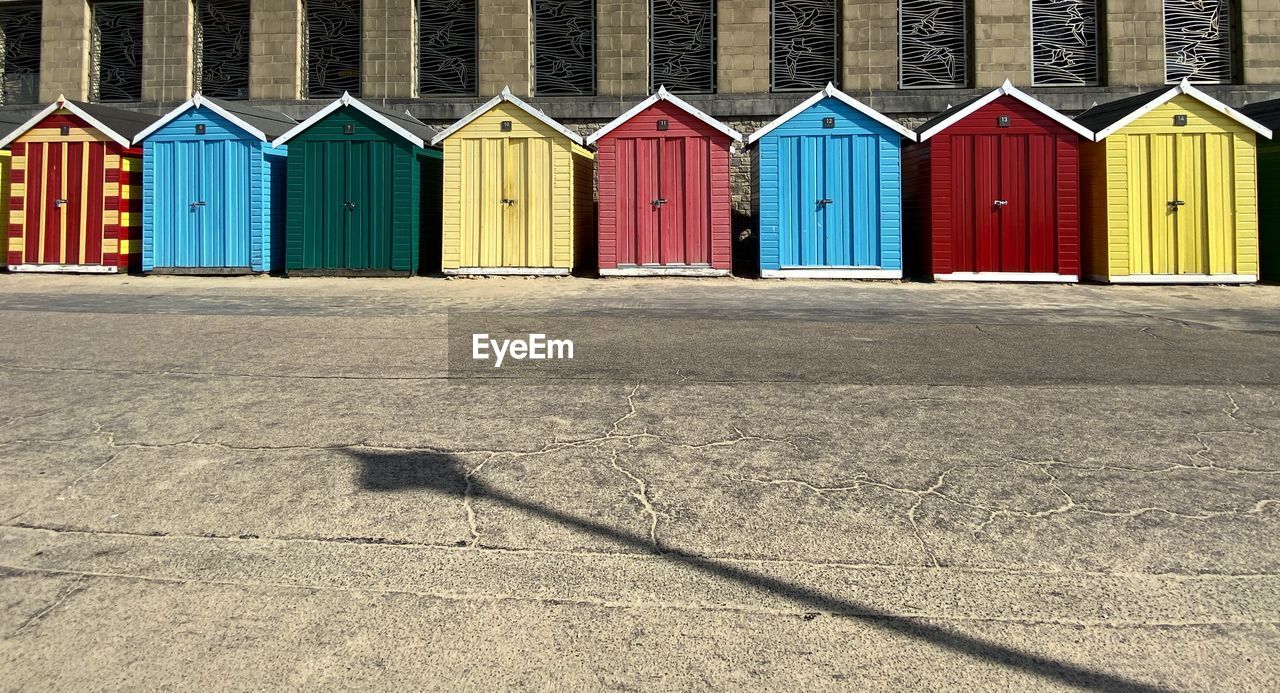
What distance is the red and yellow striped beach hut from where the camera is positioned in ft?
52.3

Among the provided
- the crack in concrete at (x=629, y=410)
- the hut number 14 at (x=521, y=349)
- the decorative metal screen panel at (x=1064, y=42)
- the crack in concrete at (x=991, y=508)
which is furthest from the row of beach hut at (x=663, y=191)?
the crack in concrete at (x=991, y=508)

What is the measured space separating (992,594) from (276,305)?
10.1 metres

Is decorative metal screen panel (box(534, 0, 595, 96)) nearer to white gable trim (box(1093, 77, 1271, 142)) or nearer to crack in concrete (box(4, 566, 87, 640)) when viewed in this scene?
white gable trim (box(1093, 77, 1271, 142))

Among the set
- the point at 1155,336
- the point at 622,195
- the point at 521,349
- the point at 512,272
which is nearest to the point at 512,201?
the point at 512,272

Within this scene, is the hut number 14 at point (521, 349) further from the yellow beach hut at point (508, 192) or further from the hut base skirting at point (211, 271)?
the hut base skirting at point (211, 271)

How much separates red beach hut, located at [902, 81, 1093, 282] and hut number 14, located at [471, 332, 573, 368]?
8768mm

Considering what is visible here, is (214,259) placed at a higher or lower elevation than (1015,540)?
higher

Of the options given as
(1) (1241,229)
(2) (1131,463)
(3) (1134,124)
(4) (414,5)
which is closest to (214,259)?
(4) (414,5)

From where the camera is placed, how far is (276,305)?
11094mm

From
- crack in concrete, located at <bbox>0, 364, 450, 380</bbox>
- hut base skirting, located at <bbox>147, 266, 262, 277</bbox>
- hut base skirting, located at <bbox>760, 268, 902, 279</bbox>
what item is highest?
hut base skirting, located at <bbox>147, 266, 262, 277</bbox>

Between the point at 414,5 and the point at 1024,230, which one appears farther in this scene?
the point at 414,5

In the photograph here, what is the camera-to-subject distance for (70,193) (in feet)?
52.7

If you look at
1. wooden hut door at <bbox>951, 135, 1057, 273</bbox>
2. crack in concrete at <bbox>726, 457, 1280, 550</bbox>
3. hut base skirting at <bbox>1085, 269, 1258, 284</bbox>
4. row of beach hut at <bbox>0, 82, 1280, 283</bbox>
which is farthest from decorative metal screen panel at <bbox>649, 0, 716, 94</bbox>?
crack in concrete at <bbox>726, 457, 1280, 550</bbox>

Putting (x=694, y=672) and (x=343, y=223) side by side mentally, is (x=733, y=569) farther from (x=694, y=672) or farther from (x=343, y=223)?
(x=343, y=223)
